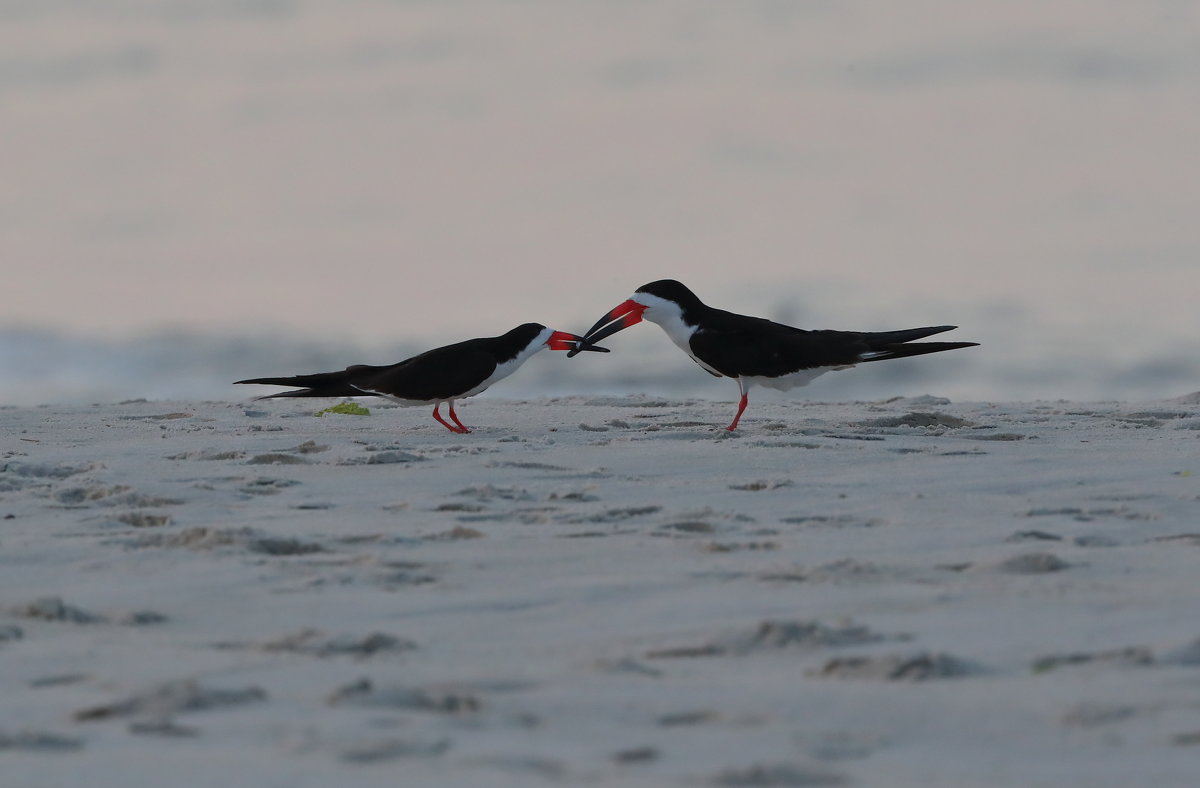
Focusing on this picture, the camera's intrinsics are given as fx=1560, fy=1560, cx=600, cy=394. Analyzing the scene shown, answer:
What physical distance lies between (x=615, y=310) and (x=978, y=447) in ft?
8.81

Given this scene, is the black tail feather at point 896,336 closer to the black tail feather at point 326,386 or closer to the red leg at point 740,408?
the red leg at point 740,408

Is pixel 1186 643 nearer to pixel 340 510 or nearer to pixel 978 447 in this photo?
pixel 340 510

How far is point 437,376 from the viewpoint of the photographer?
Result: 7.98 m

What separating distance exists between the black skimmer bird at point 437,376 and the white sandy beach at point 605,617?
1531 mm

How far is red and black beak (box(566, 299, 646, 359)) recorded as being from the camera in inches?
342

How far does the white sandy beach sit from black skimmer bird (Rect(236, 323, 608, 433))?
1.53 m

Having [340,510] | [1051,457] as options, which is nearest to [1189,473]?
[1051,457]

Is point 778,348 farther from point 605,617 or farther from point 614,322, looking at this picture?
point 605,617

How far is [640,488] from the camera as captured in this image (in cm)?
566

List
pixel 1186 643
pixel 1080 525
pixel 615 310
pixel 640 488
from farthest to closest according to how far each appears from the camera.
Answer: pixel 615 310 → pixel 640 488 → pixel 1080 525 → pixel 1186 643

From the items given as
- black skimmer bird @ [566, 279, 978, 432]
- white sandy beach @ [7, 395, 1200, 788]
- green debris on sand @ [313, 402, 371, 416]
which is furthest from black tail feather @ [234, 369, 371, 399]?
black skimmer bird @ [566, 279, 978, 432]

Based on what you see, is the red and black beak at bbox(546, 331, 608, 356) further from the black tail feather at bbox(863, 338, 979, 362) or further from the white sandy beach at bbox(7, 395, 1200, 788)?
the white sandy beach at bbox(7, 395, 1200, 788)

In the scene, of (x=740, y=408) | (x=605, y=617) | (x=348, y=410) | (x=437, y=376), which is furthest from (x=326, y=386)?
(x=605, y=617)

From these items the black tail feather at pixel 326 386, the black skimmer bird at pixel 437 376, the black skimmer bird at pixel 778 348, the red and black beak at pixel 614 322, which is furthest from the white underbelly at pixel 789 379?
the black tail feather at pixel 326 386
